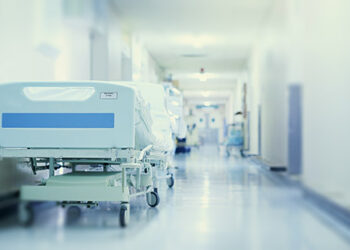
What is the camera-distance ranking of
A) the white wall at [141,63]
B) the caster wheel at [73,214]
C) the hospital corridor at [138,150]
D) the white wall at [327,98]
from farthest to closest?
the white wall at [141,63], the white wall at [327,98], the caster wheel at [73,214], the hospital corridor at [138,150]

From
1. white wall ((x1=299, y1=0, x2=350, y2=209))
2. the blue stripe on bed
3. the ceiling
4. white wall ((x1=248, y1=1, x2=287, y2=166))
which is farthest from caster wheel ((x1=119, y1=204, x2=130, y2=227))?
the ceiling

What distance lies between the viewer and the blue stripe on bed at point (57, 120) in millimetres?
2549

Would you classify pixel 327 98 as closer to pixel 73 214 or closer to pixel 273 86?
pixel 73 214

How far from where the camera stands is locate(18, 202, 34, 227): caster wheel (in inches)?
99.6

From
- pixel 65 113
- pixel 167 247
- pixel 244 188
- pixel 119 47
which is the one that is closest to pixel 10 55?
pixel 65 113

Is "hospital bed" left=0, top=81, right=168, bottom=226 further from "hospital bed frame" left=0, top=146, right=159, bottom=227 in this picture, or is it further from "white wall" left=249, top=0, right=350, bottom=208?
"white wall" left=249, top=0, right=350, bottom=208

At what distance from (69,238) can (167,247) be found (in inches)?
22.2

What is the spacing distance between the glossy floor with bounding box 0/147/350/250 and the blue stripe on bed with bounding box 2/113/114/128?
611 millimetres

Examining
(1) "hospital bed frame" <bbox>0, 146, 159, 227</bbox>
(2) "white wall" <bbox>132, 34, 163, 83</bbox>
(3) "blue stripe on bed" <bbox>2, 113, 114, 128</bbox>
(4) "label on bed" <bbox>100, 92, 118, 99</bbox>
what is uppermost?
(2) "white wall" <bbox>132, 34, 163, 83</bbox>

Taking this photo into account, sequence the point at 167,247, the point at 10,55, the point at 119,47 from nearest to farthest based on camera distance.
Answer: the point at 167,247
the point at 10,55
the point at 119,47

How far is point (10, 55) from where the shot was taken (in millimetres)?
3213

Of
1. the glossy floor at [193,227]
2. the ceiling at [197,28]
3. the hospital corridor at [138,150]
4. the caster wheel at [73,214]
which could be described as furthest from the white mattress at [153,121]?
the ceiling at [197,28]

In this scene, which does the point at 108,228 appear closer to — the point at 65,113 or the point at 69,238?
the point at 69,238

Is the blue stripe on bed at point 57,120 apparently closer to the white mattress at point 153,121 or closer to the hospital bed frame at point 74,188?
the hospital bed frame at point 74,188
